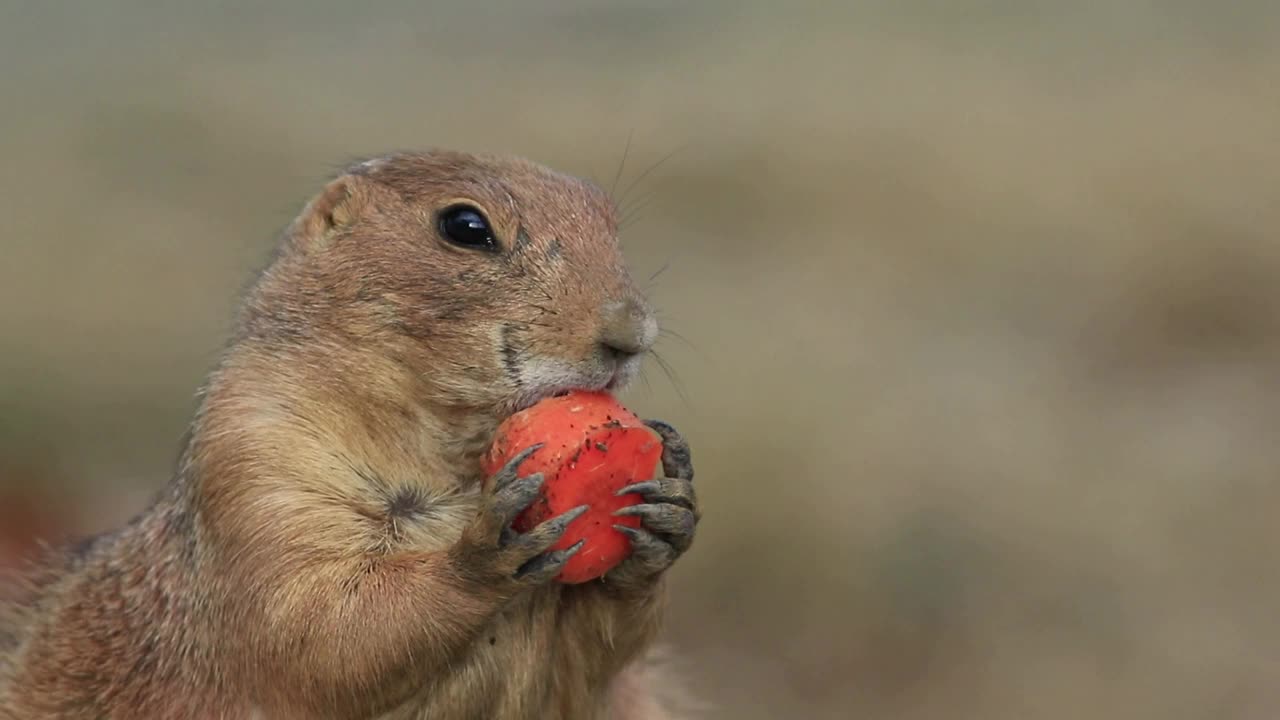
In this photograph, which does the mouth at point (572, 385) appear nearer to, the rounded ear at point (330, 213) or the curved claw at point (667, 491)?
the curved claw at point (667, 491)

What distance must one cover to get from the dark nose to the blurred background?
226cm

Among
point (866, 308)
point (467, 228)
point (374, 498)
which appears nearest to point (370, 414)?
point (374, 498)

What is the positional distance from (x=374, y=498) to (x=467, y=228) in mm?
639

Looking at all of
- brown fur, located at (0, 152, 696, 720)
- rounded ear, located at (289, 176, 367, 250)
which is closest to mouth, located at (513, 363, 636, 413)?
brown fur, located at (0, 152, 696, 720)

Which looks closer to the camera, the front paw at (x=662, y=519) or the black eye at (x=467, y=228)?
the front paw at (x=662, y=519)

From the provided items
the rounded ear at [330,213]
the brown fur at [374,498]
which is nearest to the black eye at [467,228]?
the brown fur at [374,498]

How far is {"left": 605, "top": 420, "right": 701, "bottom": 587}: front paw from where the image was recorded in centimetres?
320

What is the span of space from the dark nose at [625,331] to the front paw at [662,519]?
0.27 m

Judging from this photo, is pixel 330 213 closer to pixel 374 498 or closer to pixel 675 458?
pixel 374 498

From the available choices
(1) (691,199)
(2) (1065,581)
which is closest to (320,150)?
(1) (691,199)

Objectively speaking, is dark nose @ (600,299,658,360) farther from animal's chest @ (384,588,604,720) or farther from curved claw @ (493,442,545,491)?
animal's chest @ (384,588,604,720)

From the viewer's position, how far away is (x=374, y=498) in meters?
3.25

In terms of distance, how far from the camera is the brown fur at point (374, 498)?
3078 millimetres

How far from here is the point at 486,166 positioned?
145 inches
